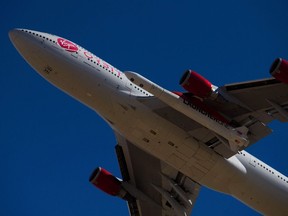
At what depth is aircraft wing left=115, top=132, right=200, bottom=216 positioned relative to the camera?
38.3 metres

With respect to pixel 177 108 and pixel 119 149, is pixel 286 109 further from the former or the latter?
pixel 119 149

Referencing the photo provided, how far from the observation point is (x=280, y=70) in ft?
100

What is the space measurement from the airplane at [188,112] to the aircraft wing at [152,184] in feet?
9.06

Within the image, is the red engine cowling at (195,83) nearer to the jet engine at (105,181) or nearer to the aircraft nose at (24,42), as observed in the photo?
the aircraft nose at (24,42)

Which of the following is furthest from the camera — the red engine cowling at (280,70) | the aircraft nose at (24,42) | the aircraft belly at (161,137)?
the aircraft nose at (24,42)

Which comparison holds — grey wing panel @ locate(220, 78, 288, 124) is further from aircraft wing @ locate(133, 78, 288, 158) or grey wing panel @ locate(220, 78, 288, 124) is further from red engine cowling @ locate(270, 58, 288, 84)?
red engine cowling @ locate(270, 58, 288, 84)

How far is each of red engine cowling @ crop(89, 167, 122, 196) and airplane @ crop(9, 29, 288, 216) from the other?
3793 millimetres

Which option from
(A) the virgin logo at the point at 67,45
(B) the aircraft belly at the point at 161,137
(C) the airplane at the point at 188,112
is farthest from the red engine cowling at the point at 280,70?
(A) the virgin logo at the point at 67,45

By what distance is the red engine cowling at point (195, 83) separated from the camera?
32.1 m

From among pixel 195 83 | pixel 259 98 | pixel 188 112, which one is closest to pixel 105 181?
pixel 188 112

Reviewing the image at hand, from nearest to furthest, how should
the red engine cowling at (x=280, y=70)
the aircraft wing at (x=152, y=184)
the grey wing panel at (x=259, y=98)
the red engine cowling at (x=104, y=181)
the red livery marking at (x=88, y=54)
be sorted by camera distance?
1. the red engine cowling at (x=280, y=70)
2. the grey wing panel at (x=259, y=98)
3. the red livery marking at (x=88, y=54)
4. the red engine cowling at (x=104, y=181)
5. the aircraft wing at (x=152, y=184)

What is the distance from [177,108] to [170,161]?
4.20m

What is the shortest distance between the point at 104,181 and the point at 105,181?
71 mm

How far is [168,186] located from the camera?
39344mm
